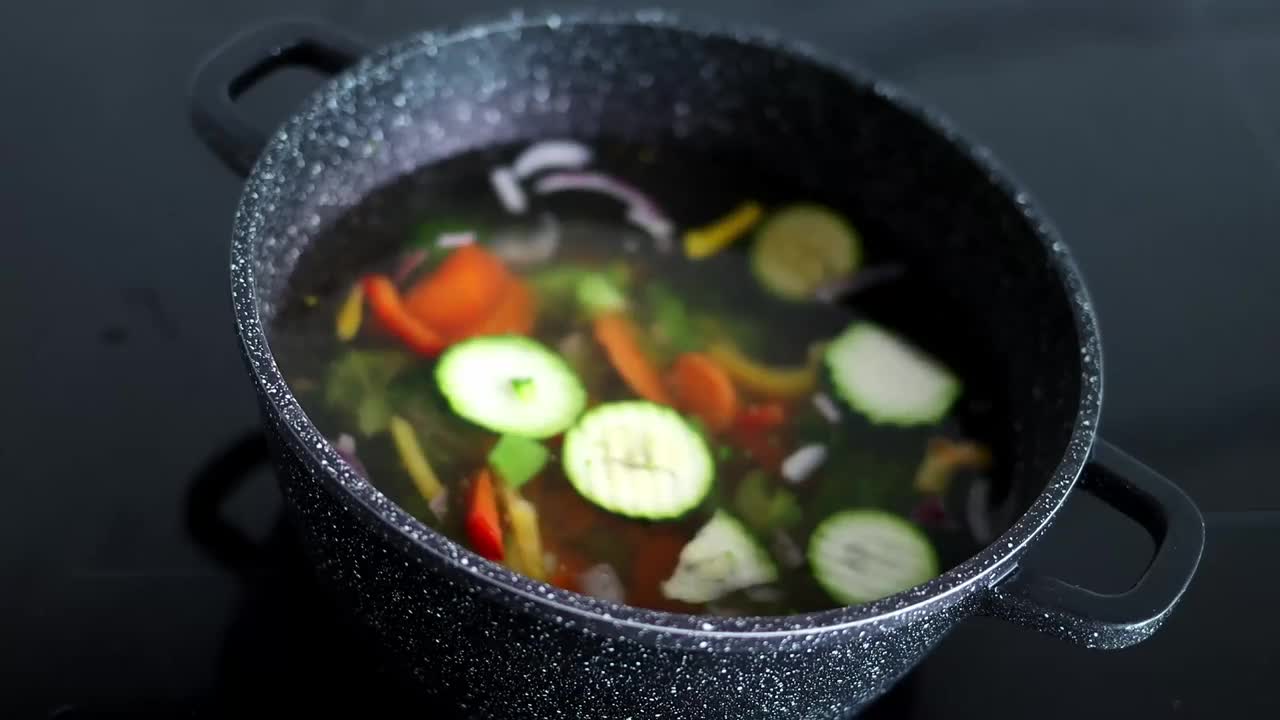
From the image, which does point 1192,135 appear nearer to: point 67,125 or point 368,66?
point 368,66

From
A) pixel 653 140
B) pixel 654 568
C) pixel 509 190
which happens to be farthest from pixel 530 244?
pixel 654 568

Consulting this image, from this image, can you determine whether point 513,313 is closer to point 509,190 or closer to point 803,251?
point 509,190

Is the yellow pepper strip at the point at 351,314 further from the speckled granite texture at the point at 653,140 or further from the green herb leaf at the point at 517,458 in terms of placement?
the green herb leaf at the point at 517,458

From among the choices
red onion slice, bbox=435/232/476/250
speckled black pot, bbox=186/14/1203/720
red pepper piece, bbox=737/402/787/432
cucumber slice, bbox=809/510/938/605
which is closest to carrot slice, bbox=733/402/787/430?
red pepper piece, bbox=737/402/787/432

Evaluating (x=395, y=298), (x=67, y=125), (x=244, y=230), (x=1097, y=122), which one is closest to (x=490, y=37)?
(x=395, y=298)

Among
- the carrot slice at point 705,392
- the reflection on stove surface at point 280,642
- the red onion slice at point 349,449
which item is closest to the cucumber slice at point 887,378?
the carrot slice at point 705,392

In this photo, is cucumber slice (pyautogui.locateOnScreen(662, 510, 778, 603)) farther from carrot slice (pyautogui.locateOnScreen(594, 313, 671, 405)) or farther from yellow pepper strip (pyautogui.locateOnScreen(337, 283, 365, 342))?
yellow pepper strip (pyautogui.locateOnScreen(337, 283, 365, 342))
